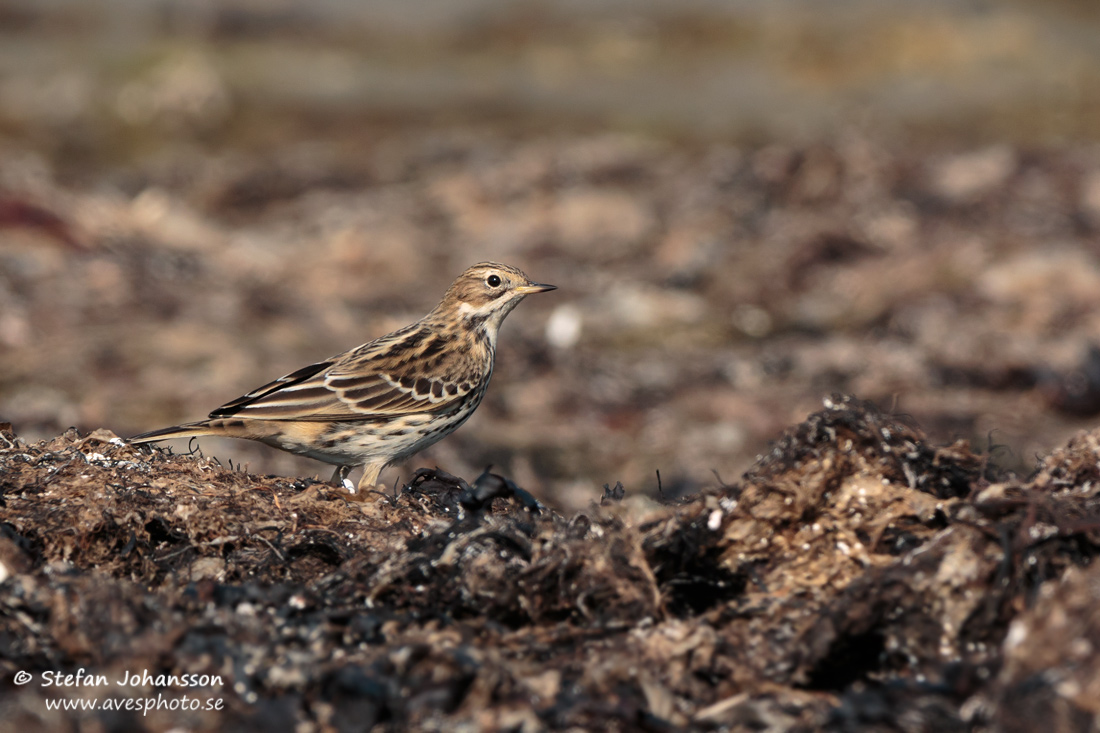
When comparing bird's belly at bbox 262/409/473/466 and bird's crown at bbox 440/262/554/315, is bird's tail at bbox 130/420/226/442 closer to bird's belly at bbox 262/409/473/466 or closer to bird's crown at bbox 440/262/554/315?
bird's belly at bbox 262/409/473/466

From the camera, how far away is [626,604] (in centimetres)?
436

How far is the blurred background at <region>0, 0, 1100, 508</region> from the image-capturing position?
12.1 metres

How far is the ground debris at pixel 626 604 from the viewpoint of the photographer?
3861 mm

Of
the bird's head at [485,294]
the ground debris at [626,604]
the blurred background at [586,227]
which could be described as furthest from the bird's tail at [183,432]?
the bird's head at [485,294]

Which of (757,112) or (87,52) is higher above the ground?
(87,52)

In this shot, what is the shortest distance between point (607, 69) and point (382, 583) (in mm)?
27564

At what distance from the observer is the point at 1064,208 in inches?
642

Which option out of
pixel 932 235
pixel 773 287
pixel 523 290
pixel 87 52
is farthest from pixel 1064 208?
pixel 87 52

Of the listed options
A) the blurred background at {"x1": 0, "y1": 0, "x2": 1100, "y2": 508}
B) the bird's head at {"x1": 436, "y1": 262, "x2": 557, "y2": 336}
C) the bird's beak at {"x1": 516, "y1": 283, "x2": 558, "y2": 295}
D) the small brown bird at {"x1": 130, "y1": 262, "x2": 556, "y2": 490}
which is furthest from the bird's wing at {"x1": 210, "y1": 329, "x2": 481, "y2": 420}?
the blurred background at {"x1": 0, "y1": 0, "x2": 1100, "y2": 508}

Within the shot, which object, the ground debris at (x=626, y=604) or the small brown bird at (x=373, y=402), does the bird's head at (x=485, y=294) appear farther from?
the ground debris at (x=626, y=604)

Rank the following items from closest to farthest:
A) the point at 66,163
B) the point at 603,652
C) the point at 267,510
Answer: the point at 603,652, the point at 267,510, the point at 66,163

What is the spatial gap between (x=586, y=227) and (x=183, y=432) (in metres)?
11.5

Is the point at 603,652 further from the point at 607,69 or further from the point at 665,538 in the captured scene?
the point at 607,69

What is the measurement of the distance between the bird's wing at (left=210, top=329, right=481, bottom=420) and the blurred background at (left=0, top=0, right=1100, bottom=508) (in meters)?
1.15
